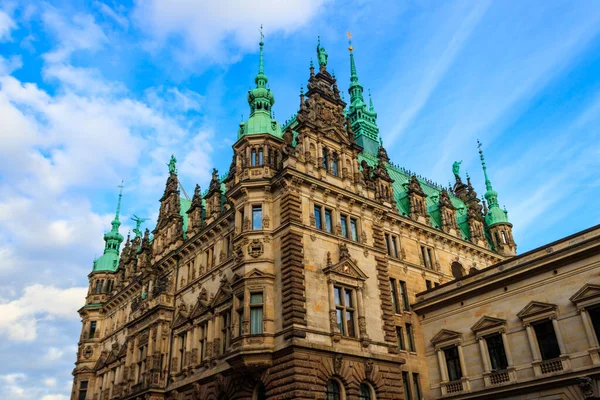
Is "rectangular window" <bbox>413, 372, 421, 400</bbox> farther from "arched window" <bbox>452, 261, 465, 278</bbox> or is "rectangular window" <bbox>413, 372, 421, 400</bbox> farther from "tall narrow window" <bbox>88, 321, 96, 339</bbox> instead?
"tall narrow window" <bbox>88, 321, 96, 339</bbox>

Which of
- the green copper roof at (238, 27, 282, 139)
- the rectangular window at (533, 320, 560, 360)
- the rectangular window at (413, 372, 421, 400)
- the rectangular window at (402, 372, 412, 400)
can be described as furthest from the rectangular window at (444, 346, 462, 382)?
the green copper roof at (238, 27, 282, 139)

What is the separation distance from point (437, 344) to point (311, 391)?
42.8 feet

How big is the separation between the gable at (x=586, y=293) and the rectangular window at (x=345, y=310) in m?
13.6

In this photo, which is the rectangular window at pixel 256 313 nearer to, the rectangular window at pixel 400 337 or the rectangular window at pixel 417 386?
the rectangular window at pixel 400 337

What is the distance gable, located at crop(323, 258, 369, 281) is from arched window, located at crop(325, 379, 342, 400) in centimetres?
711

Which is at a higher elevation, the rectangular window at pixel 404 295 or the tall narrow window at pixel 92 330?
the tall narrow window at pixel 92 330

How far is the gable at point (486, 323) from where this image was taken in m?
35.0

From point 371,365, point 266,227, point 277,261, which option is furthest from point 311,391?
point 266,227

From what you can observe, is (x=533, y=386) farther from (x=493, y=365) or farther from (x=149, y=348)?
(x=149, y=348)

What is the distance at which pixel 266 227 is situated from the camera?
36.8m

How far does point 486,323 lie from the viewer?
1412 inches

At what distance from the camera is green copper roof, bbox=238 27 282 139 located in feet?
136

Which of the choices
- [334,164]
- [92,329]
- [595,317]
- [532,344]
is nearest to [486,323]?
[532,344]

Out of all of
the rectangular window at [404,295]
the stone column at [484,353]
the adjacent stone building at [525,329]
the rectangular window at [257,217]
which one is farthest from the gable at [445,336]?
the rectangular window at [257,217]
